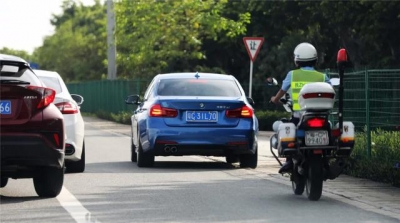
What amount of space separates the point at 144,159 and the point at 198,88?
133cm

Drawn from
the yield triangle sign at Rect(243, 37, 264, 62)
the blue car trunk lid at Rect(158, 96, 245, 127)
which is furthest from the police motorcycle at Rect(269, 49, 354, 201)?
the yield triangle sign at Rect(243, 37, 264, 62)

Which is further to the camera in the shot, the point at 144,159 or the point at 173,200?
the point at 144,159

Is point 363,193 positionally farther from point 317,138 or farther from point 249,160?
point 249,160

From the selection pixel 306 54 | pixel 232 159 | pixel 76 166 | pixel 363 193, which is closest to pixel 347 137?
pixel 306 54

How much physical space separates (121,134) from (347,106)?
16.5 meters

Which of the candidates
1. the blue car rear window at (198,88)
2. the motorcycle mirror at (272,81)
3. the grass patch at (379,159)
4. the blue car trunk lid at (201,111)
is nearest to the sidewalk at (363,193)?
the grass patch at (379,159)

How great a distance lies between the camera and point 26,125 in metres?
12.1

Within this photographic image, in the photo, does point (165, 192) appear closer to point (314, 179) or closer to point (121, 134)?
point (314, 179)

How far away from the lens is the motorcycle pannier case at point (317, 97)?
40.7 ft

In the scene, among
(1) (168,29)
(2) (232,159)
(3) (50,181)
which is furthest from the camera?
(1) (168,29)

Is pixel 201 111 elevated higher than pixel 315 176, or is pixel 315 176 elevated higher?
pixel 201 111

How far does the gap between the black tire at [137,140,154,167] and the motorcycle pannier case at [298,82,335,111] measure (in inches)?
228

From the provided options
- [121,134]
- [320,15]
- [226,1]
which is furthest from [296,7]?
[121,134]

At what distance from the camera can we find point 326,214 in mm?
11258
